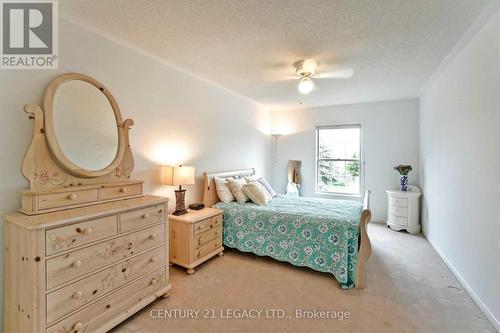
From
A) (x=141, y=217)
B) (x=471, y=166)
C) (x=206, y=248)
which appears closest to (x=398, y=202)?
(x=471, y=166)

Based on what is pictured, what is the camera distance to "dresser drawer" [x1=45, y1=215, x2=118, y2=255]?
4.54ft

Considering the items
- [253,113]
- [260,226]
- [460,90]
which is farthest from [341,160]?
[260,226]

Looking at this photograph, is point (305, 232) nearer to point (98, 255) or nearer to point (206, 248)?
point (206, 248)

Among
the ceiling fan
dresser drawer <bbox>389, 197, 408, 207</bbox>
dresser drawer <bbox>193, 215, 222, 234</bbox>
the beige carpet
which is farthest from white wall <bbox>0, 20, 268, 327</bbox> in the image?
dresser drawer <bbox>389, 197, 408, 207</bbox>

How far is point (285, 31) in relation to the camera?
2.03m

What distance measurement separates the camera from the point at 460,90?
2428 mm

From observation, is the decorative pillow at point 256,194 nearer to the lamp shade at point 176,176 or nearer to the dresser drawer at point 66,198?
the lamp shade at point 176,176

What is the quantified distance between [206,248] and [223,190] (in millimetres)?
900

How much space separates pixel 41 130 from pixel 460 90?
397cm

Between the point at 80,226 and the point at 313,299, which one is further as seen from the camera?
the point at 313,299

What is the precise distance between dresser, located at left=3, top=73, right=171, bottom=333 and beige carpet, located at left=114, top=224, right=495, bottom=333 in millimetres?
335

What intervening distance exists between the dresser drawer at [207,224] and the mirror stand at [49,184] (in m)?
0.96

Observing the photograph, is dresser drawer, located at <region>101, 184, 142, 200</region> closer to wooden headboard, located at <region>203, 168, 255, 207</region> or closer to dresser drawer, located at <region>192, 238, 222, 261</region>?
dresser drawer, located at <region>192, 238, 222, 261</region>

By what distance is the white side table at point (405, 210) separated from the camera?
3941mm
